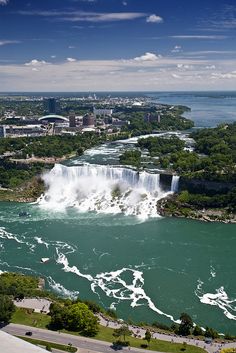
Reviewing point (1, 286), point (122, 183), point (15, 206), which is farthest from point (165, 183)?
point (1, 286)

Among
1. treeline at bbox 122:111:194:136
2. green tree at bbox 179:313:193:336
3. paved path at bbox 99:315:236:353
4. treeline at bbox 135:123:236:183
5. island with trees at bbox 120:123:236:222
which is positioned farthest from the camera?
treeline at bbox 122:111:194:136

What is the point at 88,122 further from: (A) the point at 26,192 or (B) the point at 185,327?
(B) the point at 185,327

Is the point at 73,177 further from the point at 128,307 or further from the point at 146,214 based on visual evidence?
the point at 128,307

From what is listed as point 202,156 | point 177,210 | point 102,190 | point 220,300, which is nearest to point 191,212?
point 177,210

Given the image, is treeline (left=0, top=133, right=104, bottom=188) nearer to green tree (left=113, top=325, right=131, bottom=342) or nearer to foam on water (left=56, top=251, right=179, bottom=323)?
foam on water (left=56, top=251, right=179, bottom=323)

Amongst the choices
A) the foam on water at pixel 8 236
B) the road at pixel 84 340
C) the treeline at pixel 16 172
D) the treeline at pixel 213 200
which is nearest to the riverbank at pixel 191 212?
the treeline at pixel 213 200

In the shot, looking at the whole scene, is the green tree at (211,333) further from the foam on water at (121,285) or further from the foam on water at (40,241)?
the foam on water at (40,241)

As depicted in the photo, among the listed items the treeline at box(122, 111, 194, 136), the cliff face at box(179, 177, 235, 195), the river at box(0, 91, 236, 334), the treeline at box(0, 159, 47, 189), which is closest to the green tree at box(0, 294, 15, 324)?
the river at box(0, 91, 236, 334)
